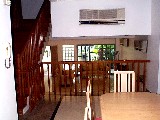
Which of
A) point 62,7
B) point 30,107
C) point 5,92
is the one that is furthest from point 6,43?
point 62,7

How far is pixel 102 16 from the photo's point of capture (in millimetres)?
6309

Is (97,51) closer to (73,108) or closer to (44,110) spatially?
(73,108)

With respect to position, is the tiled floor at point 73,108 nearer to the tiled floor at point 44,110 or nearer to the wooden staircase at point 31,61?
the tiled floor at point 44,110

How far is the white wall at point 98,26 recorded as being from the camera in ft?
20.3

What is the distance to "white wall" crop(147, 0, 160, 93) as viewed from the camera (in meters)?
5.37

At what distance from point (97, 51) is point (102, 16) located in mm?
8800

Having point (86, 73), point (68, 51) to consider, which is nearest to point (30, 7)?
point (86, 73)

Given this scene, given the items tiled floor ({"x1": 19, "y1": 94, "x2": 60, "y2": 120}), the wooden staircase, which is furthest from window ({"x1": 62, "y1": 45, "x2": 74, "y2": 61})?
tiled floor ({"x1": 19, "y1": 94, "x2": 60, "y2": 120})

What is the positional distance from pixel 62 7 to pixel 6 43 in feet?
10.9

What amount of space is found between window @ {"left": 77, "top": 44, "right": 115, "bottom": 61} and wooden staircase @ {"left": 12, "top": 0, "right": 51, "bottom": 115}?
872cm

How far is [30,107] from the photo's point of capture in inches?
189

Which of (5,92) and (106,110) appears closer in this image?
(106,110)

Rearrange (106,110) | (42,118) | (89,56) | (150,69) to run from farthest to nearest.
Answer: (89,56), (150,69), (42,118), (106,110)

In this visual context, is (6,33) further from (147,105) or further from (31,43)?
(147,105)
